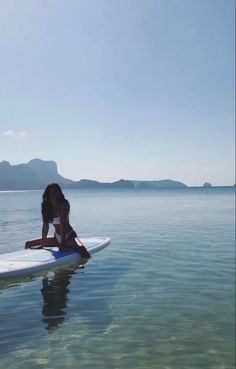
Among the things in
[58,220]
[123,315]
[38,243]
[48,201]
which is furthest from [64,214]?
[123,315]

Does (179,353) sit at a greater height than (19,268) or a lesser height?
lesser

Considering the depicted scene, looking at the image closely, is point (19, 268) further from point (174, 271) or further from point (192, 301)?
point (174, 271)

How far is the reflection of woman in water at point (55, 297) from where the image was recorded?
31.4ft

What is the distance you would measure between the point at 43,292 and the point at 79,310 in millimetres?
2198

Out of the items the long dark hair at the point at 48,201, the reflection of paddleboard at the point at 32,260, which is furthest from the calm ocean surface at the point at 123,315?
the long dark hair at the point at 48,201

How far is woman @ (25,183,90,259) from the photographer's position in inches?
556

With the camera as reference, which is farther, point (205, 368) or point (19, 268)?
point (19, 268)

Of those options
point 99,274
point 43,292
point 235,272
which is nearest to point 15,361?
point 43,292

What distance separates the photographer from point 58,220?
14703mm

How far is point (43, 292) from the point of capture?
39.4ft

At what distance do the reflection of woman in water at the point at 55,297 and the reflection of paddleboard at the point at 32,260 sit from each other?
2.15 feet

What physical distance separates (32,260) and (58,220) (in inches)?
88.2

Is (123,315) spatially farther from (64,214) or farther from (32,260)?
(64,214)

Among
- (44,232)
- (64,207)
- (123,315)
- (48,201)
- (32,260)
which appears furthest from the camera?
(44,232)
